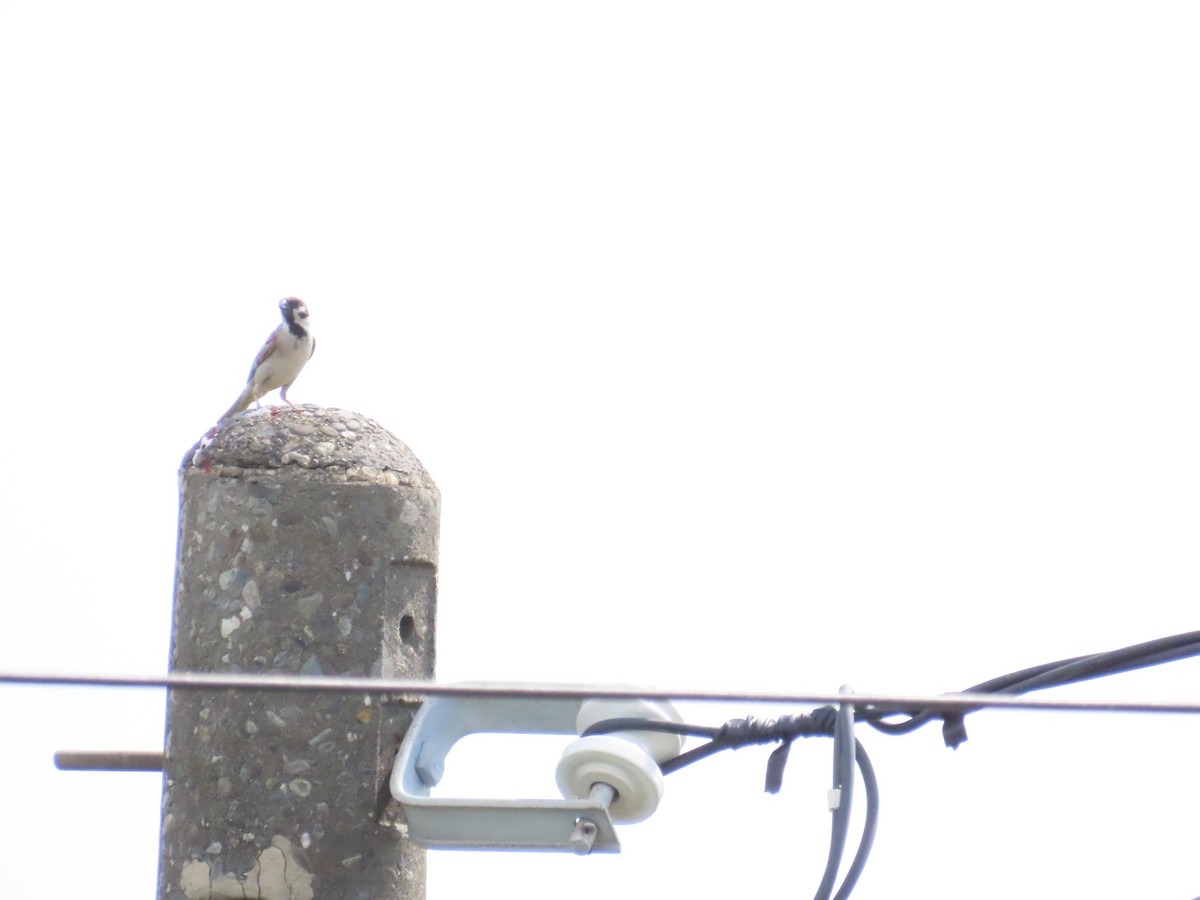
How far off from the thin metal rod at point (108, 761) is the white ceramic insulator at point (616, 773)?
3.39 feet

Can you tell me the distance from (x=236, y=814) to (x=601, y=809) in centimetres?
87

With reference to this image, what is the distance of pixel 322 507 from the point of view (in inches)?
174

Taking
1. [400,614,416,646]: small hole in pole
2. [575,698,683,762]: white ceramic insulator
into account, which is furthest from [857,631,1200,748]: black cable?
[400,614,416,646]: small hole in pole

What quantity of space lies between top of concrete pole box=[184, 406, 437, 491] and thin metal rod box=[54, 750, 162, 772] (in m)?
0.73

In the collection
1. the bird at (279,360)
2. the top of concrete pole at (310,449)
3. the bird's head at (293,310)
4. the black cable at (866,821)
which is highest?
the bird's head at (293,310)

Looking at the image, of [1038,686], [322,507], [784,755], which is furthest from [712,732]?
[322,507]

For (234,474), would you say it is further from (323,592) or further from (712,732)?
(712,732)

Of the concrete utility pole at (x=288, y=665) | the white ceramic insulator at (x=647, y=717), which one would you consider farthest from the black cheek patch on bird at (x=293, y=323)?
the white ceramic insulator at (x=647, y=717)

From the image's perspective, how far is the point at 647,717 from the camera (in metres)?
4.29

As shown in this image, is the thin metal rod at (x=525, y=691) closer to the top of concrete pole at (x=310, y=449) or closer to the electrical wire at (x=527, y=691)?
the electrical wire at (x=527, y=691)

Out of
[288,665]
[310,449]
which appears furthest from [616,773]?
[310,449]

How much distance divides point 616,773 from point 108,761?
1304 millimetres

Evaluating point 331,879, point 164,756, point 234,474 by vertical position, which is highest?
point 234,474

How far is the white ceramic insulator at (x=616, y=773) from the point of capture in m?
4.23
